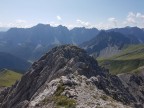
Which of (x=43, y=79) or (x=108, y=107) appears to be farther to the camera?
(x=43, y=79)

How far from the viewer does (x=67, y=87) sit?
178 ft

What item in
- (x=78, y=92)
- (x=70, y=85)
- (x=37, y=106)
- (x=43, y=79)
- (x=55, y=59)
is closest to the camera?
(x=37, y=106)

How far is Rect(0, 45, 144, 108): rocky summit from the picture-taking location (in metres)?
47.7

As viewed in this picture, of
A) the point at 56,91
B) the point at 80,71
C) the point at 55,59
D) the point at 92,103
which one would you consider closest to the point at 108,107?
the point at 92,103

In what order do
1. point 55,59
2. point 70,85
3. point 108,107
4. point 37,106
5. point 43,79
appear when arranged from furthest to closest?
point 55,59
point 43,79
point 70,85
point 37,106
point 108,107

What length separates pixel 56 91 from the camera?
174ft

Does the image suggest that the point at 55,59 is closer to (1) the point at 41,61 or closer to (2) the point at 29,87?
(1) the point at 41,61

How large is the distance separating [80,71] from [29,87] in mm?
27761

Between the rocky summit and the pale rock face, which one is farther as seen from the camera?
the rocky summit

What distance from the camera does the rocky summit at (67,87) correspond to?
4772 cm

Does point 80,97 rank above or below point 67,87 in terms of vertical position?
below

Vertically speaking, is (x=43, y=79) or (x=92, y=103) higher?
(x=92, y=103)

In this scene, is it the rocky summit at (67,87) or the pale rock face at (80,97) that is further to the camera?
the rocky summit at (67,87)

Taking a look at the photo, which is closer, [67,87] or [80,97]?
[80,97]
